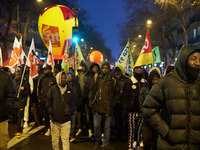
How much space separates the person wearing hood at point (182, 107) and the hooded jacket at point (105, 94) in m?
3.30

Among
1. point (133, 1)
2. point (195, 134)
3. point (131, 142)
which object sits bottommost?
point (131, 142)

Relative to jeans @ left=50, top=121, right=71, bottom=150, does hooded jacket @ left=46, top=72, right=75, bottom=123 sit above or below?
above

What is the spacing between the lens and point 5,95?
4.91 m

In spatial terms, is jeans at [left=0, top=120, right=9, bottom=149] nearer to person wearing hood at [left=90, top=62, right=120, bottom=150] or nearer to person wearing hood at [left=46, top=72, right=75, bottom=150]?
person wearing hood at [left=46, top=72, right=75, bottom=150]

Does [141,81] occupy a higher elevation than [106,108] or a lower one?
higher

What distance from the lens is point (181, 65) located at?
3127 millimetres

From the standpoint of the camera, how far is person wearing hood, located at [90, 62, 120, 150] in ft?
21.3

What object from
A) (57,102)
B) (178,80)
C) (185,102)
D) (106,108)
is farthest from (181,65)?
(106,108)

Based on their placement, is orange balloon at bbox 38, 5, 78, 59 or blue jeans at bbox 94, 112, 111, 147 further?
orange balloon at bbox 38, 5, 78, 59

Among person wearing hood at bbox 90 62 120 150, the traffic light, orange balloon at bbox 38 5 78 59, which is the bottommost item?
person wearing hood at bbox 90 62 120 150

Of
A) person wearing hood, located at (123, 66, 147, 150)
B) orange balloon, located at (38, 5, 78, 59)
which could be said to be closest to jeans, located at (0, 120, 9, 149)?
person wearing hood, located at (123, 66, 147, 150)

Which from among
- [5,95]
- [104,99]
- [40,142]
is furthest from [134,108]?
[5,95]

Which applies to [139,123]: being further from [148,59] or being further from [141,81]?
[148,59]

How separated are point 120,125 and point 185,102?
5499 millimetres
